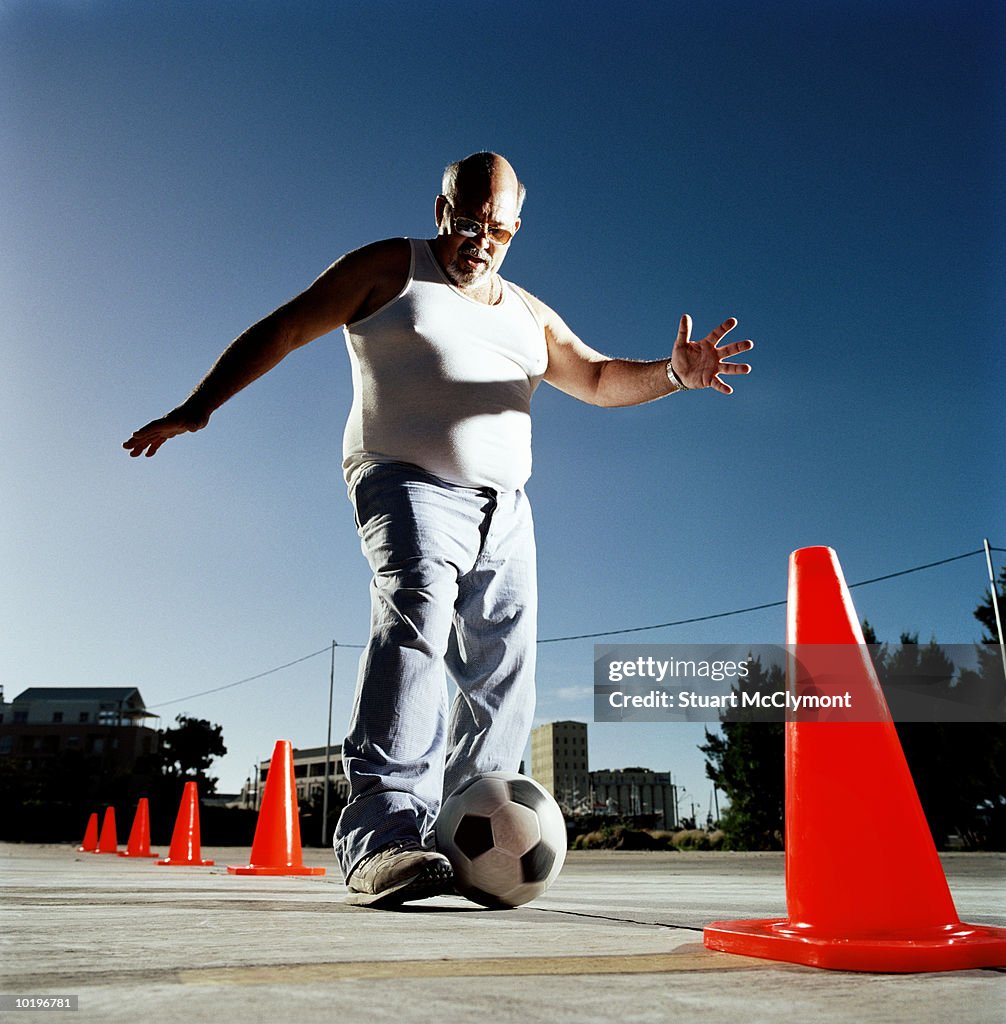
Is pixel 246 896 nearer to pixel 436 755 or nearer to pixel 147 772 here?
pixel 436 755

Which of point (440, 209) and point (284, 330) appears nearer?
point (284, 330)

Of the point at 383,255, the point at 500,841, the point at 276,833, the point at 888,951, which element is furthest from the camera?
the point at 276,833

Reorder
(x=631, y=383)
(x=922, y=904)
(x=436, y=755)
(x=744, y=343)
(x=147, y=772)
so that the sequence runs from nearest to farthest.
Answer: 1. (x=922, y=904)
2. (x=436, y=755)
3. (x=744, y=343)
4. (x=631, y=383)
5. (x=147, y=772)

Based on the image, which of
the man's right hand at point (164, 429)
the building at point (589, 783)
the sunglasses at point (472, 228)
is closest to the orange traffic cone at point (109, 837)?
the man's right hand at point (164, 429)

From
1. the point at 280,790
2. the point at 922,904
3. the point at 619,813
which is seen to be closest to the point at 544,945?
the point at 922,904

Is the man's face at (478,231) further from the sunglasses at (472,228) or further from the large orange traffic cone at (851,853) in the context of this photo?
the large orange traffic cone at (851,853)

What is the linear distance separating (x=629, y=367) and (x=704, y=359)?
0.27m

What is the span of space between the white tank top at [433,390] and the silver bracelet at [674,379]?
1.79ft

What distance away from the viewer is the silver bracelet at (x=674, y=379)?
2844 mm

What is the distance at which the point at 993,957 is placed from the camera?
1.16m

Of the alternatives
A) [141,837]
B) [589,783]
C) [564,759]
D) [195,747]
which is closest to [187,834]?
[141,837]

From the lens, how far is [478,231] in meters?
2.60

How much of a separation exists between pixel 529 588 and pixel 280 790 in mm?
3070

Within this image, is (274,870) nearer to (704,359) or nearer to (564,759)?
(704,359)
